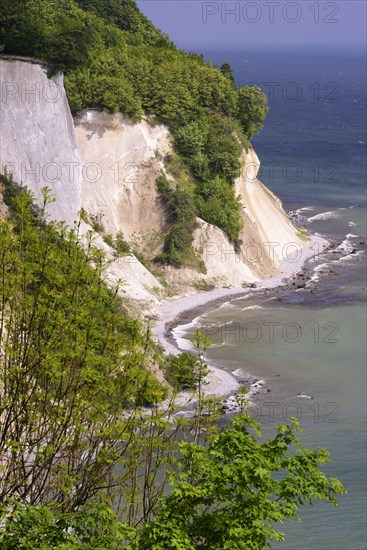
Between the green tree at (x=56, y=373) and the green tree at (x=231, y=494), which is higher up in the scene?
the green tree at (x=56, y=373)

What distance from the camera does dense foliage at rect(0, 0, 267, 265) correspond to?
210 feet

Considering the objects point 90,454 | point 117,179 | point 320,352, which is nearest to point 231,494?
point 90,454

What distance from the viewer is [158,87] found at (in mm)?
75938

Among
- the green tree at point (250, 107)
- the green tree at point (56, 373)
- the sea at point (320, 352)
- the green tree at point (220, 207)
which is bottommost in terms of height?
the sea at point (320, 352)

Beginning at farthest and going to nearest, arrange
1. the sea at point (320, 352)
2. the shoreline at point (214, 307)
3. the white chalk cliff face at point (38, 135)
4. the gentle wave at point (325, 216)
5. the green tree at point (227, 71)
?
the gentle wave at point (325, 216)
the green tree at point (227, 71)
the white chalk cliff face at point (38, 135)
the shoreline at point (214, 307)
the sea at point (320, 352)

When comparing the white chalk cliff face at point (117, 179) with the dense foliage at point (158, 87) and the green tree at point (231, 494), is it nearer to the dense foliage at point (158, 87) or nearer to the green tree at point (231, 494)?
the dense foliage at point (158, 87)

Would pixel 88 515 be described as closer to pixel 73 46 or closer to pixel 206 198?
pixel 73 46

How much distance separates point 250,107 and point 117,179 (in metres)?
16.1

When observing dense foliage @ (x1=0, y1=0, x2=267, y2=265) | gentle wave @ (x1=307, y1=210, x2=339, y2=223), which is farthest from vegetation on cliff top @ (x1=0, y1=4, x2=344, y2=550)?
gentle wave @ (x1=307, y1=210, x2=339, y2=223)

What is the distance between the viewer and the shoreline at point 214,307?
180 feet

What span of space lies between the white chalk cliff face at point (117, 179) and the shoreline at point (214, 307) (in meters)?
0.91

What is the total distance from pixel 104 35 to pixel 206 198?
14273 mm

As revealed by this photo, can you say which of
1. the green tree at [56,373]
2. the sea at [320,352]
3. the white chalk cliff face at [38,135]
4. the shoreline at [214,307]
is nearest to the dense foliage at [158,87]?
the white chalk cliff face at [38,135]

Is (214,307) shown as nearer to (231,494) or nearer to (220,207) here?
(220,207)
